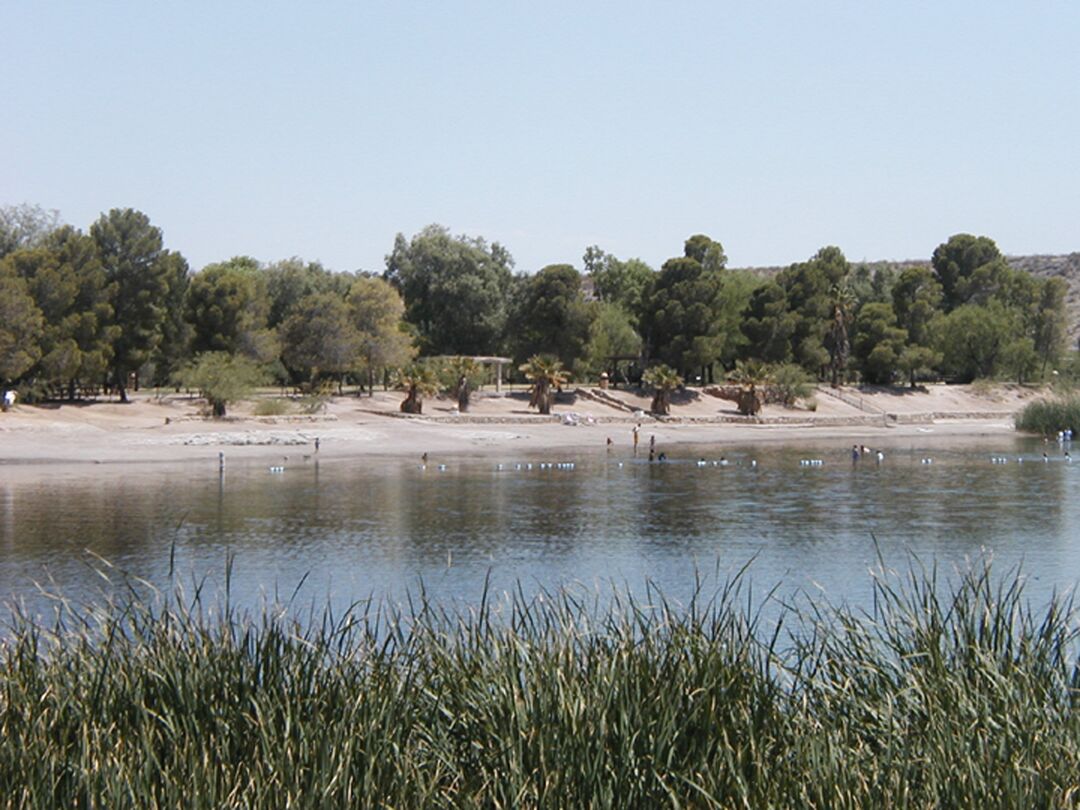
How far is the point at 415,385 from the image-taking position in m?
70.7

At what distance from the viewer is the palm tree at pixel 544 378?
7481 cm

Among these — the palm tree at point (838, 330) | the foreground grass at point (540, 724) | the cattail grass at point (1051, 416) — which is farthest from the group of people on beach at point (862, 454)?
the foreground grass at point (540, 724)

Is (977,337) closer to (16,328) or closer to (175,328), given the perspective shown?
(175,328)

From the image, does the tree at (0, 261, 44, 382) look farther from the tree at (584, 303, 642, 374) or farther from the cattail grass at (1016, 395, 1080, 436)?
the cattail grass at (1016, 395, 1080, 436)

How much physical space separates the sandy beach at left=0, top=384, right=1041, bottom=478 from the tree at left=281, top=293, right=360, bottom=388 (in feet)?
7.90

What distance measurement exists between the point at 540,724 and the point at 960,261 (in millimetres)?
108135

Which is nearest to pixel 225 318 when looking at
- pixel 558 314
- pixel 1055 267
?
pixel 558 314

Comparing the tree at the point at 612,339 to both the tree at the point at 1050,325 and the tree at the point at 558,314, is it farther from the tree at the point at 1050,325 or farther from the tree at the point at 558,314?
the tree at the point at 1050,325

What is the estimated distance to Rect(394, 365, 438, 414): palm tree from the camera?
7056 cm

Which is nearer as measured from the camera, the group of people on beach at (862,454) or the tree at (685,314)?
the group of people on beach at (862,454)

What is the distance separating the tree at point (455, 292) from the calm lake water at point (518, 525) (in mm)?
34658

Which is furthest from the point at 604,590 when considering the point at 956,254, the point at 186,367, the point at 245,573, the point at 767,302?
the point at 956,254

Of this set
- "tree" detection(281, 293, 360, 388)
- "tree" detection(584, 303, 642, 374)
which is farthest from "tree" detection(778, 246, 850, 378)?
"tree" detection(281, 293, 360, 388)

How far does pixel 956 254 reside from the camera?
111250mm
